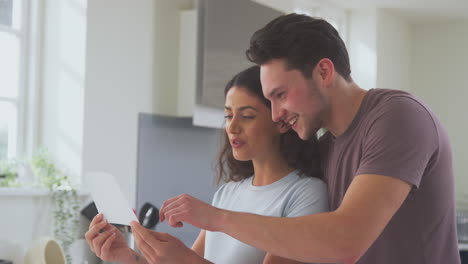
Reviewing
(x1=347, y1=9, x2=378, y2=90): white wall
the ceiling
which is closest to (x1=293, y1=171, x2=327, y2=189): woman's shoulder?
the ceiling

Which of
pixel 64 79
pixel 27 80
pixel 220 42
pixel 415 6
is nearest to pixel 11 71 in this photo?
pixel 27 80

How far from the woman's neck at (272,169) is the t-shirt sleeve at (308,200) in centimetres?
11

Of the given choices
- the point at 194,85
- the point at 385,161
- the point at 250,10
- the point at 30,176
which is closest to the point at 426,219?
the point at 385,161

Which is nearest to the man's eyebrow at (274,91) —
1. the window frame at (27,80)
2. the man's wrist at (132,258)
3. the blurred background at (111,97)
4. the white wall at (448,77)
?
the man's wrist at (132,258)

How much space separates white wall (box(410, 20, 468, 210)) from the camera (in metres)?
6.11

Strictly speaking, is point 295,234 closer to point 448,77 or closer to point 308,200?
point 308,200

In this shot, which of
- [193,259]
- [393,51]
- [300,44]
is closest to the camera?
[300,44]

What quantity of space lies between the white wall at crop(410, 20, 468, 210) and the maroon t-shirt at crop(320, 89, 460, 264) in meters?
5.04

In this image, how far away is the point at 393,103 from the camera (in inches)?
47.9

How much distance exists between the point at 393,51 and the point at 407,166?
508 centimetres

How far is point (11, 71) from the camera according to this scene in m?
3.07

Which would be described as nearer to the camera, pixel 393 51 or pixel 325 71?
pixel 325 71

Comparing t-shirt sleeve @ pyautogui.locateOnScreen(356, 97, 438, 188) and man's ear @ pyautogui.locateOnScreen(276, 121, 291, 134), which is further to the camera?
man's ear @ pyautogui.locateOnScreen(276, 121, 291, 134)

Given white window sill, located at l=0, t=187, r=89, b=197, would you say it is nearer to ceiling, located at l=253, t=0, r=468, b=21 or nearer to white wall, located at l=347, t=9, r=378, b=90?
ceiling, located at l=253, t=0, r=468, b=21
